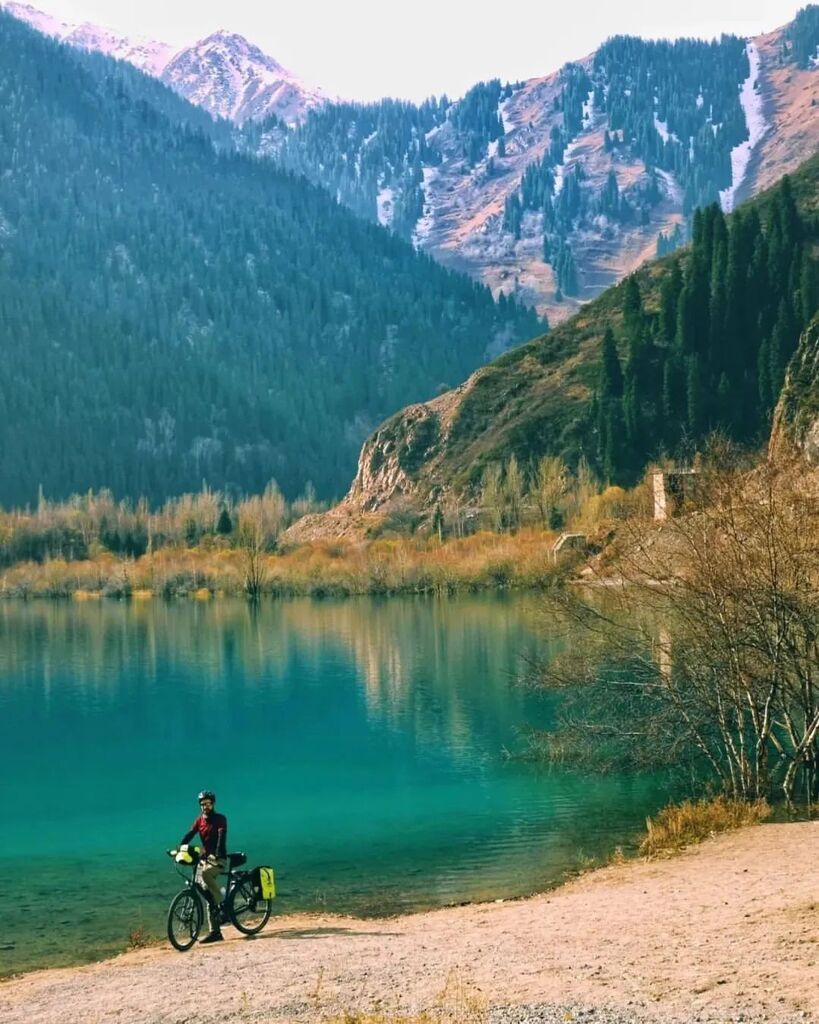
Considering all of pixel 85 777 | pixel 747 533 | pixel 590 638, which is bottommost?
pixel 85 777

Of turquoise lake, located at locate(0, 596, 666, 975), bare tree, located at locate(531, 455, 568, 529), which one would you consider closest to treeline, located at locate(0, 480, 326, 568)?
bare tree, located at locate(531, 455, 568, 529)

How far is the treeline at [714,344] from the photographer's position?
128875 mm

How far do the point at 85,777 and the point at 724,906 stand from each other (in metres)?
31.3

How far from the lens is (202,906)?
70.4 feet

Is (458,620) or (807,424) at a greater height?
(807,424)

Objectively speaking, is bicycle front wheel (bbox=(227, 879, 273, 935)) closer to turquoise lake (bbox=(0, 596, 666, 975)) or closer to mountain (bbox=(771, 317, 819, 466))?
turquoise lake (bbox=(0, 596, 666, 975))

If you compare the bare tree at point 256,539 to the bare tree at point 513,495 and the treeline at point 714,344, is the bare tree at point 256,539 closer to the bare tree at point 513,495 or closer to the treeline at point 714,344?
the bare tree at point 513,495

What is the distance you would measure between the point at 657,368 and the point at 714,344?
6.21m

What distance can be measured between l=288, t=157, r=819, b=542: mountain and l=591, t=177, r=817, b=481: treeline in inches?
5.7

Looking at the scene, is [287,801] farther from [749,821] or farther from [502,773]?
[749,821]

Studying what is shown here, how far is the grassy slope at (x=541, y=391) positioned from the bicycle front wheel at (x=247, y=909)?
121 m

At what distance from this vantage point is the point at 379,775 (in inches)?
1682

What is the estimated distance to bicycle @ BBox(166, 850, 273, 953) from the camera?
21.2 m

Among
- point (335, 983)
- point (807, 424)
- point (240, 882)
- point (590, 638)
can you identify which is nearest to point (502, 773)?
point (590, 638)
